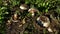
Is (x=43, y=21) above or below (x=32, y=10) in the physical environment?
below

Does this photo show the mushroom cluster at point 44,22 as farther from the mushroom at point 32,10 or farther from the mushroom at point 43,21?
the mushroom at point 32,10

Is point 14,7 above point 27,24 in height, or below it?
above

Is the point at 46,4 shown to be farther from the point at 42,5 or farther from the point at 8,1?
the point at 8,1

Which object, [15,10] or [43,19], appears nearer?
[43,19]

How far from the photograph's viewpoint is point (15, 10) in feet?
14.4

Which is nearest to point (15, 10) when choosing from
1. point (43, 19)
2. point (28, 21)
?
point (28, 21)

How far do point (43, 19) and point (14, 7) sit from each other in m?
0.79

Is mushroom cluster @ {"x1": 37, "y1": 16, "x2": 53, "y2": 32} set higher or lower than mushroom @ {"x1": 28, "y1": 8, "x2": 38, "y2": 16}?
lower

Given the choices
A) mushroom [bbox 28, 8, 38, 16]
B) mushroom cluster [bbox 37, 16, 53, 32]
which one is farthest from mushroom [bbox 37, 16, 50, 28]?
mushroom [bbox 28, 8, 38, 16]

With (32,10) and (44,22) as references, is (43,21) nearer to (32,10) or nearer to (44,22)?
(44,22)

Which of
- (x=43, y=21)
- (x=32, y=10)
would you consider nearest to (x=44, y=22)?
(x=43, y=21)

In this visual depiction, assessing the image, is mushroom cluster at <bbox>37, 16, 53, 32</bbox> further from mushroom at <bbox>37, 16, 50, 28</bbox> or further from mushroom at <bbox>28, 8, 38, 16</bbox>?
mushroom at <bbox>28, 8, 38, 16</bbox>

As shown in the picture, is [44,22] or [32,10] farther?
[32,10]

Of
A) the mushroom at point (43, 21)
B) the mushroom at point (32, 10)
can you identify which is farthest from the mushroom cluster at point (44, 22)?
the mushroom at point (32, 10)
